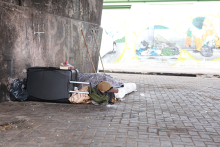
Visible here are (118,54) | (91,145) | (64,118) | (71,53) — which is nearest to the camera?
(91,145)

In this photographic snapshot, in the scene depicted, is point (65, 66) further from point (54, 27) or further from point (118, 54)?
point (118, 54)

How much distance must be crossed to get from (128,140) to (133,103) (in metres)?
2.50

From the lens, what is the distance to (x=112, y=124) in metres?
3.83

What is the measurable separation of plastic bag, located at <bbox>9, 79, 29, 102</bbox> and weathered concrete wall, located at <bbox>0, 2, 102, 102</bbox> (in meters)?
0.12

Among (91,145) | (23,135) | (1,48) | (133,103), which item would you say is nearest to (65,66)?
(1,48)

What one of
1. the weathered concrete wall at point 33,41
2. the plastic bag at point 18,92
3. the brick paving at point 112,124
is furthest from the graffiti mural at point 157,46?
the plastic bag at point 18,92

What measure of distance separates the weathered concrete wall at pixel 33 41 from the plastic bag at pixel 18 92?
0.39ft

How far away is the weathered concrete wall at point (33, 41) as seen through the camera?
5.41 metres

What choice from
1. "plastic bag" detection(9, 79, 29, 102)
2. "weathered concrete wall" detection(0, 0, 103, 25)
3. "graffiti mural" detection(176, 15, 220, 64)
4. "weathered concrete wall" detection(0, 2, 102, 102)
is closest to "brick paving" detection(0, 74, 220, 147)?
"plastic bag" detection(9, 79, 29, 102)

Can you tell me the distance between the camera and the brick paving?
305 centimetres

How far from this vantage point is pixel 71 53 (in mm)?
7727

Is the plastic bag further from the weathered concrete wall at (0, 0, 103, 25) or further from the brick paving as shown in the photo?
the weathered concrete wall at (0, 0, 103, 25)

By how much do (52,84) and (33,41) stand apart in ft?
5.45

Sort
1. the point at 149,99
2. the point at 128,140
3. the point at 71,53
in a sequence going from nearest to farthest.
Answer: the point at 128,140, the point at 149,99, the point at 71,53
